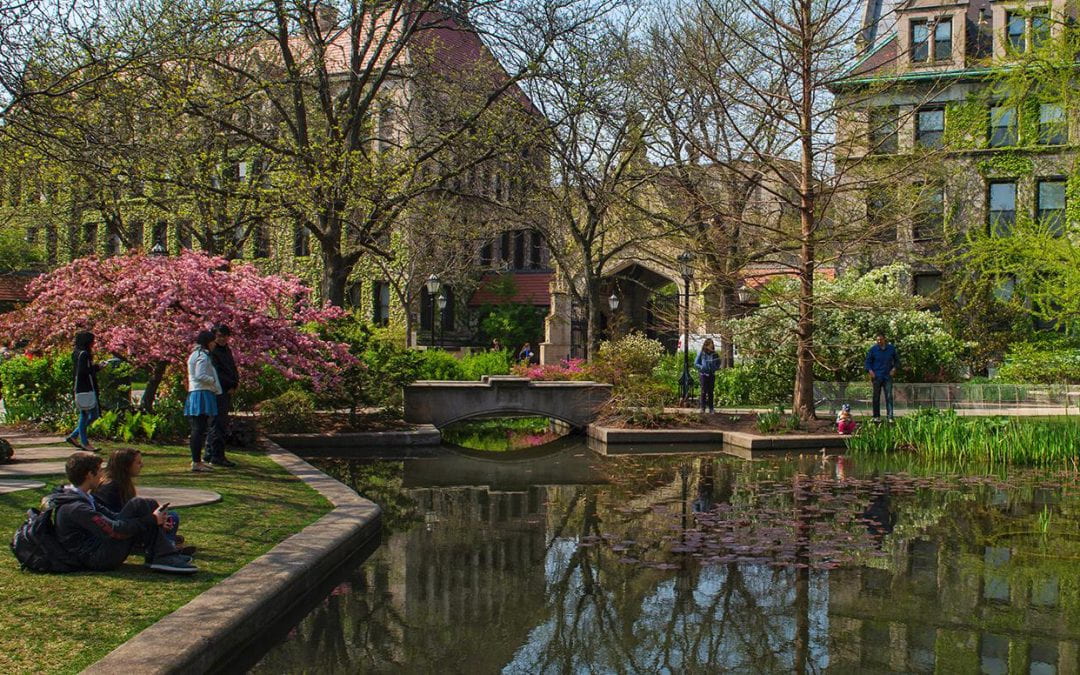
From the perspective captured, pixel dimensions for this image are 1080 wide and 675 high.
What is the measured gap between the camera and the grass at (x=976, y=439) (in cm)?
1672

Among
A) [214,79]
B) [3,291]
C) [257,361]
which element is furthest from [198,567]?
[3,291]

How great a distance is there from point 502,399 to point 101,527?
15.8 m

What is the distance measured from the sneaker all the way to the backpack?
60 centimetres

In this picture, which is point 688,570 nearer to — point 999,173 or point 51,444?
point 51,444

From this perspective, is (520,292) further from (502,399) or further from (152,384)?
(152,384)

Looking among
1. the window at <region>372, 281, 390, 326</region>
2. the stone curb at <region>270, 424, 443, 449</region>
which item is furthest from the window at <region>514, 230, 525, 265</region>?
the stone curb at <region>270, 424, 443, 449</region>

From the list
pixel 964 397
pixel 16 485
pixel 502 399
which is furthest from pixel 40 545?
pixel 964 397

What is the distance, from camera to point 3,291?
51.6 metres

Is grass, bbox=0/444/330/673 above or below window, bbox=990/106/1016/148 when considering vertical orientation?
below

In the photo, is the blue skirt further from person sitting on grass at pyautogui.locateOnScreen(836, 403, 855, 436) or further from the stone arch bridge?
person sitting on grass at pyautogui.locateOnScreen(836, 403, 855, 436)

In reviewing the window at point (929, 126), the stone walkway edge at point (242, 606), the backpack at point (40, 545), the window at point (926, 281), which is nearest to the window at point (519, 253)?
the window at point (926, 281)

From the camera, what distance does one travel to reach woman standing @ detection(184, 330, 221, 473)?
12836 mm

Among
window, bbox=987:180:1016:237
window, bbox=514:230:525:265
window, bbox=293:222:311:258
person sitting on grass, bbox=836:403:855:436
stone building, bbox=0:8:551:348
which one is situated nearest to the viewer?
person sitting on grass, bbox=836:403:855:436

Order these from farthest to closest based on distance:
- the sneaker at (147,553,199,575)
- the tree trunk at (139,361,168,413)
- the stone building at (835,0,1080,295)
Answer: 1. the stone building at (835,0,1080,295)
2. the tree trunk at (139,361,168,413)
3. the sneaker at (147,553,199,575)
